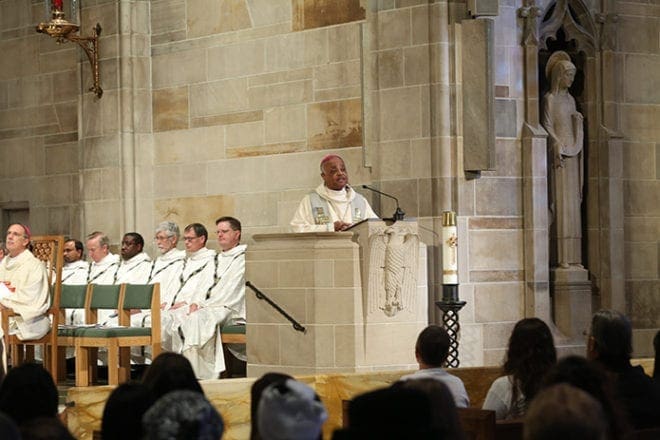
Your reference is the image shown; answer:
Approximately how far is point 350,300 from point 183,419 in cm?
708

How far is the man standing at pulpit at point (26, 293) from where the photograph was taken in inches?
448

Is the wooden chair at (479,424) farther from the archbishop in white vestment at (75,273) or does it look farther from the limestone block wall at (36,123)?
the limestone block wall at (36,123)

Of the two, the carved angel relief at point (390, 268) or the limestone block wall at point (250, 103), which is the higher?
the limestone block wall at point (250, 103)

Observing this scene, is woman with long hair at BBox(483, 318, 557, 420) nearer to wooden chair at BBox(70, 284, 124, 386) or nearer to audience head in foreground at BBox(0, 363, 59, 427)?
audience head in foreground at BBox(0, 363, 59, 427)

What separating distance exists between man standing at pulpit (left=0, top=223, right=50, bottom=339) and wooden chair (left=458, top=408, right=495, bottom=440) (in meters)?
6.22

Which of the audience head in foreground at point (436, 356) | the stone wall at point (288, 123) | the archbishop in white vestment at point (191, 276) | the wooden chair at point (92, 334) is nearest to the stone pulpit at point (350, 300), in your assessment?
the stone wall at point (288, 123)

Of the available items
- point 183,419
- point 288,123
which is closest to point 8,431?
point 183,419

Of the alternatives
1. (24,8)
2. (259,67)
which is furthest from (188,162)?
(24,8)

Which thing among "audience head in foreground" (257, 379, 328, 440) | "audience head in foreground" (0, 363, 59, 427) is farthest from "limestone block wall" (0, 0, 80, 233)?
"audience head in foreground" (257, 379, 328, 440)

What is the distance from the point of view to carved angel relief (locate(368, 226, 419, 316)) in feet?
34.9

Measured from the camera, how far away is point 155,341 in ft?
37.4

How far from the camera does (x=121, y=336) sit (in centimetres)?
1137

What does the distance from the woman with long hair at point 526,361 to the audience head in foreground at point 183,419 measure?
2809mm

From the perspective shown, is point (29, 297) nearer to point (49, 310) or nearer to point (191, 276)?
point (49, 310)
